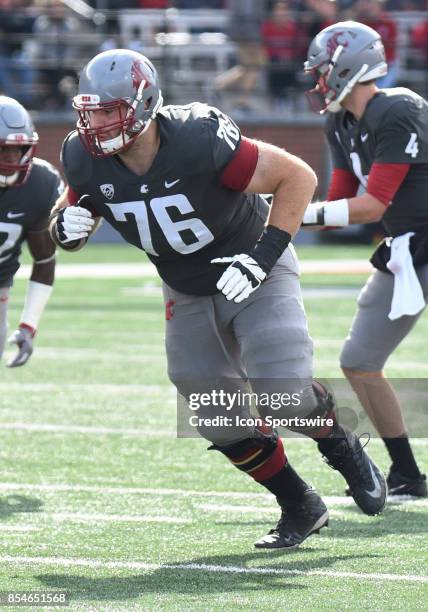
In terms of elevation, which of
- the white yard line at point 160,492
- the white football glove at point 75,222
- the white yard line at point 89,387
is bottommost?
the white yard line at point 89,387

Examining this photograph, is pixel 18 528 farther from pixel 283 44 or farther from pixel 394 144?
pixel 283 44

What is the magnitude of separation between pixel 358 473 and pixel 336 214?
92 cm

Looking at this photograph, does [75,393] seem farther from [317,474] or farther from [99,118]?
[99,118]

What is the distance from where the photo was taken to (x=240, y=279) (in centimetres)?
414

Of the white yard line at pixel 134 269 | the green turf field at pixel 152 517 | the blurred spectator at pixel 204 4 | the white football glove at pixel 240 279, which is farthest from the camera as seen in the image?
the blurred spectator at pixel 204 4

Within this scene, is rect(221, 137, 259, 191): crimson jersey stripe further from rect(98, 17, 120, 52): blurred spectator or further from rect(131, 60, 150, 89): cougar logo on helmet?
rect(98, 17, 120, 52): blurred spectator

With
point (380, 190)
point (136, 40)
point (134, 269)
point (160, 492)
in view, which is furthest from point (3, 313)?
point (136, 40)

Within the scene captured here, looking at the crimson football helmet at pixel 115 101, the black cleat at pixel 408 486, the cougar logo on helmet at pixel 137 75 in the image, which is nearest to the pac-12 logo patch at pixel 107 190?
the crimson football helmet at pixel 115 101

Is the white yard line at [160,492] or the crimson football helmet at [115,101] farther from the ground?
the crimson football helmet at [115,101]

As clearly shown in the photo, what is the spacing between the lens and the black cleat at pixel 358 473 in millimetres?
4609

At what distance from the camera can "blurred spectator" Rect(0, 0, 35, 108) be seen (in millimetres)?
17469

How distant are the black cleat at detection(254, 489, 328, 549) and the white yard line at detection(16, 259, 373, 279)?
915cm

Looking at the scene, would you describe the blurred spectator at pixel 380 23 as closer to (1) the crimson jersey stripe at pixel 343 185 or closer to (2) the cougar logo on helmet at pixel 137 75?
(1) the crimson jersey stripe at pixel 343 185

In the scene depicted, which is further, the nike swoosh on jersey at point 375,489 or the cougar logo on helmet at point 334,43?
the cougar logo on helmet at point 334,43
